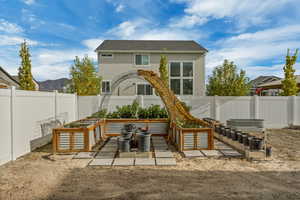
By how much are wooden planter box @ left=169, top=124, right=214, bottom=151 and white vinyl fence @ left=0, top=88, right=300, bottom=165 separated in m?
4.41

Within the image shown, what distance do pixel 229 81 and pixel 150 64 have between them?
7.97 m

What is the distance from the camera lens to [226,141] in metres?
6.93

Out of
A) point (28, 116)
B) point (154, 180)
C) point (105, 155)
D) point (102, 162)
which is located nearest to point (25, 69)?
point (28, 116)

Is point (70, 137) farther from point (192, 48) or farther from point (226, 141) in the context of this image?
point (192, 48)

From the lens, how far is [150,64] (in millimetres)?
19297

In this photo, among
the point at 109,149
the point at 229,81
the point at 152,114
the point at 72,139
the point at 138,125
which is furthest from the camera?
the point at 229,81

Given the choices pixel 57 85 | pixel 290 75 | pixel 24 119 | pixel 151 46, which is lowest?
pixel 24 119

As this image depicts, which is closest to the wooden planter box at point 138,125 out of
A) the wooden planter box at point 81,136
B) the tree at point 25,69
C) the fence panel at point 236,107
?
the wooden planter box at point 81,136

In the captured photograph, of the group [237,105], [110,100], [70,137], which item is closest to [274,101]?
[237,105]

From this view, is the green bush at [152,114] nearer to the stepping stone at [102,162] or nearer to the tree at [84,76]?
the stepping stone at [102,162]

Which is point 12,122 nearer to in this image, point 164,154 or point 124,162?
point 124,162


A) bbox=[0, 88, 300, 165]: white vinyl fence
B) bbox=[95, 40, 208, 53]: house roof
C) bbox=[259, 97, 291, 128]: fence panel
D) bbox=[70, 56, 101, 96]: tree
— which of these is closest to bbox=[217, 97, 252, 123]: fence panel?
bbox=[0, 88, 300, 165]: white vinyl fence

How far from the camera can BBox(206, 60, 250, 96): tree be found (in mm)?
13695

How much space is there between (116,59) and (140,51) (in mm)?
2536
